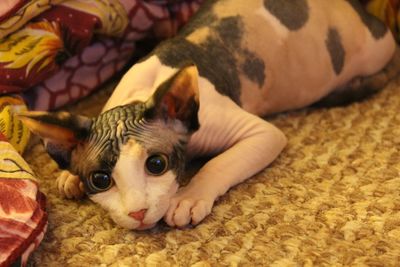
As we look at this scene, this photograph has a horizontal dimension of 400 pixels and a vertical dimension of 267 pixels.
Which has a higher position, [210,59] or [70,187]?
[210,59]

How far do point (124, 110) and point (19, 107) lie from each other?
0.36 m

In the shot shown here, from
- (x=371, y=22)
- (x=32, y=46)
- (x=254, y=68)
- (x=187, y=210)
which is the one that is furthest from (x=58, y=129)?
(x=371, y=22)

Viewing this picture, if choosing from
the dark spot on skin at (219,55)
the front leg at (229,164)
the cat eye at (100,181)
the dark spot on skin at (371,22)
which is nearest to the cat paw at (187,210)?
the front leg at (229,164)

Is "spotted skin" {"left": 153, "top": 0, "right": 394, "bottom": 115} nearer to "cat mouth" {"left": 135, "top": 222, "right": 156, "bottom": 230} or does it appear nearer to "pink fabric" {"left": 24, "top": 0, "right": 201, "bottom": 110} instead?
"pink fabric" {"left": 24, "top": 0, "right": 201, "bottom": 110}

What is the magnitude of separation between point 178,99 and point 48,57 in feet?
1.47

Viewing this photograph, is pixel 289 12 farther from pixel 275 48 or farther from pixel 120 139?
pixel 120 139

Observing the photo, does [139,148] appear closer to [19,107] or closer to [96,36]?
[19,107]

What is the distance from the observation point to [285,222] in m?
1.00

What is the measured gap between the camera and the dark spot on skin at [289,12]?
1.34m

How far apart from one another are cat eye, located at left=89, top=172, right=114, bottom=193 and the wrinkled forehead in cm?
1

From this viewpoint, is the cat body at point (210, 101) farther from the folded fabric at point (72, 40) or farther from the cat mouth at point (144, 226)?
the folded fabric at point (72, 40)

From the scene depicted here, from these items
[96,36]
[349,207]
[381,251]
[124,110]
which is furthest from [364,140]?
[96,36]

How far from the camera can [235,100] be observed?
1.25m

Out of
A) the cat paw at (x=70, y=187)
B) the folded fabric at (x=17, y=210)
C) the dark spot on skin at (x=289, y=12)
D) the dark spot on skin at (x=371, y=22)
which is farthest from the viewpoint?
the dark spot on skin at (x=371, y=22)
